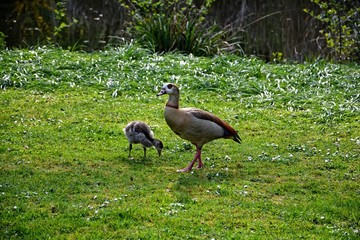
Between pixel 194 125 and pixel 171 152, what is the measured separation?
1137 millimetres

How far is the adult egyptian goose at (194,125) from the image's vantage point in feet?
29.7

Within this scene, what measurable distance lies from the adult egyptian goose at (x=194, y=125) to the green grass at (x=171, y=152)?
0.44 meters

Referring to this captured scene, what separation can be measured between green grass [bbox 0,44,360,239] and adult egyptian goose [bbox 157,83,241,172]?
44 cm

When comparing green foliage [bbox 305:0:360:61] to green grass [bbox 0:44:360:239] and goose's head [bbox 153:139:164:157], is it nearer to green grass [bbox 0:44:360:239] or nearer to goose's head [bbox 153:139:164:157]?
green grass [bbox 0:44:360:239]

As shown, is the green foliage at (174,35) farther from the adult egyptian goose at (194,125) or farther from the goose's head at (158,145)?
the adult egyptian goose at (194,125)

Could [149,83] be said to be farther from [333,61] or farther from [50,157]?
[333,61]

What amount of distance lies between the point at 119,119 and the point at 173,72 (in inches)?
128

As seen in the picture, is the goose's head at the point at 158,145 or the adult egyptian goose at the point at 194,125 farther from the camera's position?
the goose's head at the point at 158,145

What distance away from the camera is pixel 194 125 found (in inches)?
355

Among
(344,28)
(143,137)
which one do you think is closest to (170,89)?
(143,137)

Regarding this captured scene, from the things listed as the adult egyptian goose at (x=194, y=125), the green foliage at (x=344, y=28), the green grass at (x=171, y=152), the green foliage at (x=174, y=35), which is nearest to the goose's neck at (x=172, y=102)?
the adult egyptian goose at (x=194, y=125)

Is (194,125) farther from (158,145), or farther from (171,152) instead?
(171,152)

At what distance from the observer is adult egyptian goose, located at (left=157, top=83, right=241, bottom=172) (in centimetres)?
904

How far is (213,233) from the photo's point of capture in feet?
22.3
